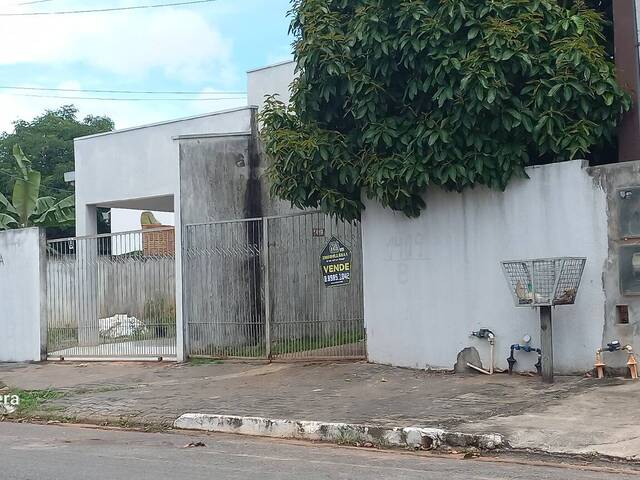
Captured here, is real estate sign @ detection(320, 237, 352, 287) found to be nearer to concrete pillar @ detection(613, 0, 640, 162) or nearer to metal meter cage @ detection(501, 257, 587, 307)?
metal meter cage @ detection(501, 257, 587, 307)

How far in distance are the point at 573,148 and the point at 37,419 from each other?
805 cm

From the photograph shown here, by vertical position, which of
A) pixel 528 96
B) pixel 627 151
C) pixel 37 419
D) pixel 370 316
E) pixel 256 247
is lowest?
pixel 37 419

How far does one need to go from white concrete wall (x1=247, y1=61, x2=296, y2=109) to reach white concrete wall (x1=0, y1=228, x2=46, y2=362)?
5.99m

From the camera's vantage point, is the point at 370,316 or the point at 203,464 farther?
the point at 370,316

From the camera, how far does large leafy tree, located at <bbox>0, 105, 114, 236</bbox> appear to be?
138 feet

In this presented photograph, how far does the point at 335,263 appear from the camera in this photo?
13.1 metres

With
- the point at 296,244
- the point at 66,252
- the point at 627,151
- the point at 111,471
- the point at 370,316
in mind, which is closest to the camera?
the point at 111,471

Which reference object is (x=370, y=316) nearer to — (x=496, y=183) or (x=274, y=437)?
(x=496, y=183)

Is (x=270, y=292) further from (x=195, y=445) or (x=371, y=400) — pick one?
(x=195, y=445)

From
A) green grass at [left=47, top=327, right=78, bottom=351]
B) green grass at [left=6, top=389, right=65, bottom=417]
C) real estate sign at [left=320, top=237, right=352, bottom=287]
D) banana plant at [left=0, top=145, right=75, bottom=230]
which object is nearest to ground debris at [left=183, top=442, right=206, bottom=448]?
green grass at [left=6, top=389, right=65, bottom=417]

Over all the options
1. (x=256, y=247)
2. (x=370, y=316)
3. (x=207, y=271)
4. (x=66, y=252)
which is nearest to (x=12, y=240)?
(x=66, y=252)

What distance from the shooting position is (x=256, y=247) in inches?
560

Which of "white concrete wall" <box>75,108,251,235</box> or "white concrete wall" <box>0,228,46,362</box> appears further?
"white concrete wall" <box>75,108,251,235</box>

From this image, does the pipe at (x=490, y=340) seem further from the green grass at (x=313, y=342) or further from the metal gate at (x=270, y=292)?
the green grass at (x=313, y=342)
